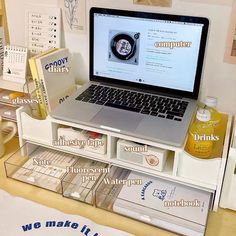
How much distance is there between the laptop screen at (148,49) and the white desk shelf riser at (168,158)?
0.63 feet

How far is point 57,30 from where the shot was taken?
106 centimetres

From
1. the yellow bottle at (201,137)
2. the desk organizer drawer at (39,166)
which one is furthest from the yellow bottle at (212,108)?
the desk organizer drawer at (39,166)

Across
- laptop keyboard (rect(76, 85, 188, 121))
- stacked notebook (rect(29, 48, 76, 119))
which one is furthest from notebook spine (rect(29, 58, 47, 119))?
laptop keyboard (rect(76, 85, 188, 121))

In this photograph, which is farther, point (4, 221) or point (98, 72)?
point (98, 72)

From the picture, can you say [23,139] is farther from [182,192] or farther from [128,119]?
[182,192]

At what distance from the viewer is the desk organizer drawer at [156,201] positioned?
0.73 m

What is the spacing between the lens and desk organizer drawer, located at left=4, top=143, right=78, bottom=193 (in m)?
0.85

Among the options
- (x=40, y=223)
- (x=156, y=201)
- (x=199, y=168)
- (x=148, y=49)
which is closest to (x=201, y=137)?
(x=199, y=168)

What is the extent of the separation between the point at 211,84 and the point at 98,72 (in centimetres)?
34

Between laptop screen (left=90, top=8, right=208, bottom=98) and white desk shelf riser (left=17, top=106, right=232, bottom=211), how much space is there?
194 mm

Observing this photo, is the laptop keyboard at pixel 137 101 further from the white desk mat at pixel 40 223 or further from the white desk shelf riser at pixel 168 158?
the white desk mat at pixel 40 223

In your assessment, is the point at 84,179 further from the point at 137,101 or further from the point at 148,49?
the point at 148,49

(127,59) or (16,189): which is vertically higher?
(127,59)

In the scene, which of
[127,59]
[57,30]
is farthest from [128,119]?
[57,30]
